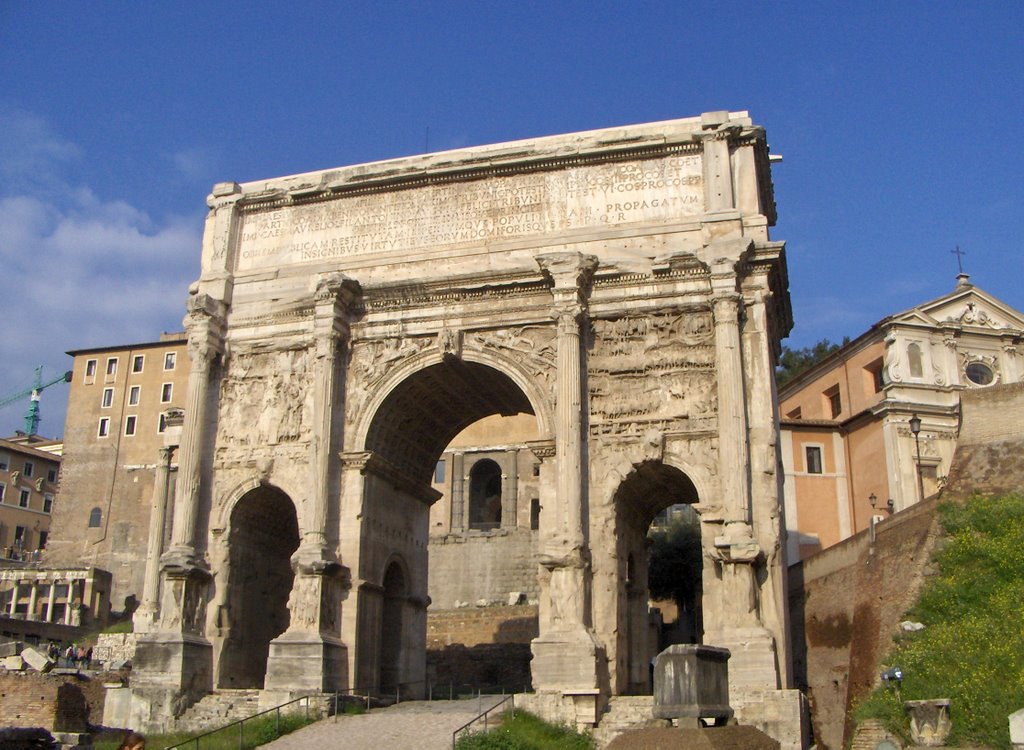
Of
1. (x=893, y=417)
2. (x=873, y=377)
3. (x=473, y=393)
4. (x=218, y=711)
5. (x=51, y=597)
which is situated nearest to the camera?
(x=218, y=711)

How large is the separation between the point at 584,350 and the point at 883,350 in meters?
18.7

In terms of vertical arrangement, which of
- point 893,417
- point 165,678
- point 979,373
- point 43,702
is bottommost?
point 43,702

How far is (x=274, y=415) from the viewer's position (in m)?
24.3

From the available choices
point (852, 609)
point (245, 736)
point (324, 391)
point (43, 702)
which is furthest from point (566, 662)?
point (43, 702)

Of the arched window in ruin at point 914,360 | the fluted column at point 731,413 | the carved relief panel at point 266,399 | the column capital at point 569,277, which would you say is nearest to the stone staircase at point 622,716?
the fluted column at point 731,413

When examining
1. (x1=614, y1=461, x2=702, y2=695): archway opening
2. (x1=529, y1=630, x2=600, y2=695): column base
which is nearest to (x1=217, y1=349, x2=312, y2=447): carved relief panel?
(x1=614, y1=461, x2=702, y2=695): archway opening

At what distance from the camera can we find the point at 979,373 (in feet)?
123

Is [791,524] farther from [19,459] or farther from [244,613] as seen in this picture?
[19,459]

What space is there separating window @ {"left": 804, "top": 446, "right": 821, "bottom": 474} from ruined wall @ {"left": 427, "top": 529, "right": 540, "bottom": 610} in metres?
12.5

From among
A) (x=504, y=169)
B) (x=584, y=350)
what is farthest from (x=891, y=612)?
(x=504, y=169)

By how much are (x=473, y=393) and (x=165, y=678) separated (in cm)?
886

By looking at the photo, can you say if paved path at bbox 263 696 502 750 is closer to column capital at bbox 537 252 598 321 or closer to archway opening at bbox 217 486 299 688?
archway opening at bbox 217 486 299 688

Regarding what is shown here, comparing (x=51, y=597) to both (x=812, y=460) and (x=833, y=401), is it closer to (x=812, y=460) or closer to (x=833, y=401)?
(x=812, y=460)

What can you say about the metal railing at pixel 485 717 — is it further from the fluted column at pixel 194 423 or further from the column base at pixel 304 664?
the fluted column at pixel 194 423
